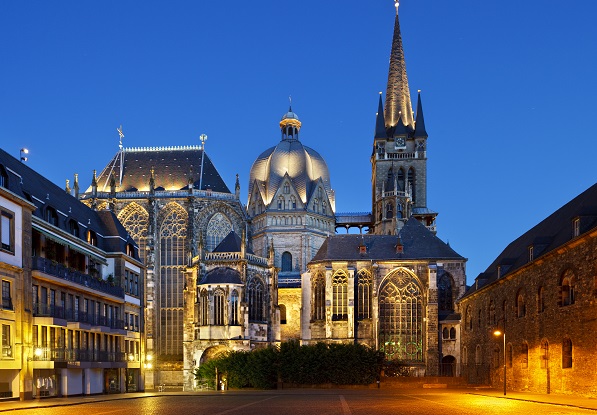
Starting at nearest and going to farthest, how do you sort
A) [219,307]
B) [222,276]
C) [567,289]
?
1. [567,289]
2. [219,307]
3. [222,276]

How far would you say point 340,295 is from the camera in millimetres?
76562

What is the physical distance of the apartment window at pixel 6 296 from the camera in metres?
38.1

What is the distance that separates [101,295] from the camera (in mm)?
51750

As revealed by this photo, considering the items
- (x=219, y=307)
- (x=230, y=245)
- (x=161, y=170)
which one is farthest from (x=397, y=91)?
(x=219, y=307)

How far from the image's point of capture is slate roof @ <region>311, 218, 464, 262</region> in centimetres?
7694

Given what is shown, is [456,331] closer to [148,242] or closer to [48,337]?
[148,242]

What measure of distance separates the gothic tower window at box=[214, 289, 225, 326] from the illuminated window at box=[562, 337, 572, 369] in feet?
126

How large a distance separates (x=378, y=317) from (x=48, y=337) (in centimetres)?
3809

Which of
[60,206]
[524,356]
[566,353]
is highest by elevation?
[60,206]

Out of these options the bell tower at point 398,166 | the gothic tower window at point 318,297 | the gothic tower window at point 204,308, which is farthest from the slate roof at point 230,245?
the bell tower at point 398,166

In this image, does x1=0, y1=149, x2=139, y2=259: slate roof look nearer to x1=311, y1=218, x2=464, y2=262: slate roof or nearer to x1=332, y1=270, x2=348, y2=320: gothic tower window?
x1=332, y1=270, x2=348, y2=320: gothic tower window

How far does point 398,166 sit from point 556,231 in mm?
54896

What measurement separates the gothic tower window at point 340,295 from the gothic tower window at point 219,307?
10.1 m

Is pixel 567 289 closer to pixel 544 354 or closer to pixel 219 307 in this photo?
pixel 544 354
